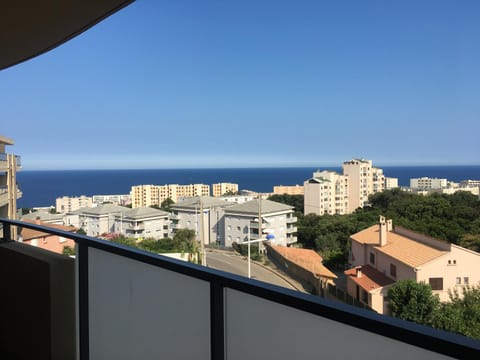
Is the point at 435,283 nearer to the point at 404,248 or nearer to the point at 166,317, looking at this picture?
the point at 404,248

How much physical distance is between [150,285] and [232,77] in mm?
24007

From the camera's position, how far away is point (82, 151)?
2323 cm

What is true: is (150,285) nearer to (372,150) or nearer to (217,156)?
(372,150)

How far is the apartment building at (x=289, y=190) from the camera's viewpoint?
1241 cm

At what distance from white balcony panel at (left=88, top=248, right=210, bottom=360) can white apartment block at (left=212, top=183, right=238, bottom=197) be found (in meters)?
15.2

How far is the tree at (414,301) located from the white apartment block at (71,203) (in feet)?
43.5

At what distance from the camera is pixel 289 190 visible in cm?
1349

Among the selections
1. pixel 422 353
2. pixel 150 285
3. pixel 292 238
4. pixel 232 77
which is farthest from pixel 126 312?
pixel 232 77

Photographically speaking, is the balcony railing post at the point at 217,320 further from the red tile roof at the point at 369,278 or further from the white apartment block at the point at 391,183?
the white apartment block at the point at 391,183

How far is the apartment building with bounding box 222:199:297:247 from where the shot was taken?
12.6 m

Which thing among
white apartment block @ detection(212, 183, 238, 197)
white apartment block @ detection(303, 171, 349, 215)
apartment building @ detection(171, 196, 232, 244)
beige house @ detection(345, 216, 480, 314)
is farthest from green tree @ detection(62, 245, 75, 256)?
white apartment block @ detection(212, 183, 238, 197)

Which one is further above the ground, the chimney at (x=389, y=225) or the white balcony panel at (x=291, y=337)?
the white balcony panel at (x=291, y=337)

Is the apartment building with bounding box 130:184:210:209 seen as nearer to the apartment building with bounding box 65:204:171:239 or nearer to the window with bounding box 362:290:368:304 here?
the apartment building with bounding box 65:204:171:239

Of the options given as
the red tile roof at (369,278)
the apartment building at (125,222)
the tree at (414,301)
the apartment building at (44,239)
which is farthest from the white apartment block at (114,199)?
the apartment building at (44,239)
